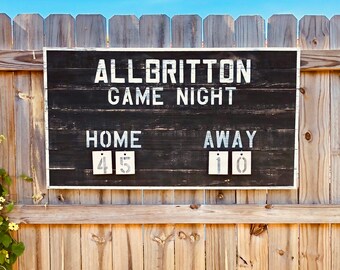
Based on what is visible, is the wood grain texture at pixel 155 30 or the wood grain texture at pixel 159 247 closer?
the wood grain texture at pixel 155 30

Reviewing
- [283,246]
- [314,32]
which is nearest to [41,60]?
A: [314,32]

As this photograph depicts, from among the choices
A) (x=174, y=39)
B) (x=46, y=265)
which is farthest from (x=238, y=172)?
(x=46, y=265)

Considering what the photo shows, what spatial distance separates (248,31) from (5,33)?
1527mm

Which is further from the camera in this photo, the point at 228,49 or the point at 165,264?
the point at 165,264

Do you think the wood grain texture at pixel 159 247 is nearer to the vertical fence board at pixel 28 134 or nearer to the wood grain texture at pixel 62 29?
the vertical fence board at pixel 28 134

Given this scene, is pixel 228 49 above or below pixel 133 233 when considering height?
above

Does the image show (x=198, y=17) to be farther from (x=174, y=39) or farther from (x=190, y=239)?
(x=190, y=239)


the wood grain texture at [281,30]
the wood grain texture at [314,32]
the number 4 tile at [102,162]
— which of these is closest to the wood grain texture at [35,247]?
the number 4 tile at [102,162]

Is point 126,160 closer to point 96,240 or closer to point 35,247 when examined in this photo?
point 96,240

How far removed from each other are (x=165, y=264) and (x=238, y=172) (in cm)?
77

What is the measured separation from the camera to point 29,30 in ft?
7.52

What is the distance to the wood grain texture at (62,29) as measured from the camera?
89.6 inches

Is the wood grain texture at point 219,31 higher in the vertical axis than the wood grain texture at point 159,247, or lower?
higher

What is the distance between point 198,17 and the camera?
2254 mm
